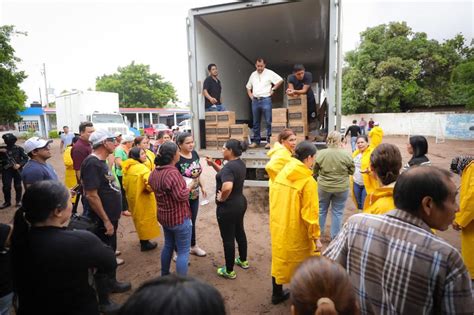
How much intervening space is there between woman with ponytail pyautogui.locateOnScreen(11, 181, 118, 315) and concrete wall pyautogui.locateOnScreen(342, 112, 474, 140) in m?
22.7

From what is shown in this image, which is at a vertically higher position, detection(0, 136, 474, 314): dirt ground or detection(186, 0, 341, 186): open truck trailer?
detection(186, 0, 341, 186): open truck trailer

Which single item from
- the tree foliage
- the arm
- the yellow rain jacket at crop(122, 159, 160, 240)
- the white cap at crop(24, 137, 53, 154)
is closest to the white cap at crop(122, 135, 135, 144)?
→ the yellow rain jacket at crop(122, 159, 160, 240)

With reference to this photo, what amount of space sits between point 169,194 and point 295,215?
1224 mm

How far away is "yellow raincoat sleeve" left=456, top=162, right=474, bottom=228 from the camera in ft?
7.72

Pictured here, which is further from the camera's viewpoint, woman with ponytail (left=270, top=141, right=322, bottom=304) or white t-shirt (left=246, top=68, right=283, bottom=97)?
white t-shirt (left=246, top=68, right=283, bottom=97)

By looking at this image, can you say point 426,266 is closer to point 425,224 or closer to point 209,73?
point 425,224

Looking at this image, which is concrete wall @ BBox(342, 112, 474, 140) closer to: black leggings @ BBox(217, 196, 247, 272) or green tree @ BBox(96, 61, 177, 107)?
black leggings @ BBox(217, 196, 247, 272)

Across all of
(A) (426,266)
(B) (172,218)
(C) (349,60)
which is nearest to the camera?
(A) (426,266)

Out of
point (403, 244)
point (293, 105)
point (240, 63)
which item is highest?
point (240, 63)

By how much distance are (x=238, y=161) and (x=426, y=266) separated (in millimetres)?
2177

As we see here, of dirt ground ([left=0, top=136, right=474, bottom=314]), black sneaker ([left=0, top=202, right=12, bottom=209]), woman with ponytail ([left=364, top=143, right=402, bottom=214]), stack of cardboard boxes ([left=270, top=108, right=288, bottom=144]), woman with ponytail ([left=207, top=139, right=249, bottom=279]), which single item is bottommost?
dirt ground ([left=0, top=136, right=474, bottom=314])

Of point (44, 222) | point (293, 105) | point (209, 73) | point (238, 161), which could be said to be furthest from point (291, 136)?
point (209, 73)

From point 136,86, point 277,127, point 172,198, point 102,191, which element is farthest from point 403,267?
point 136,86

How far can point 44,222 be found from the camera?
1.52 metres
